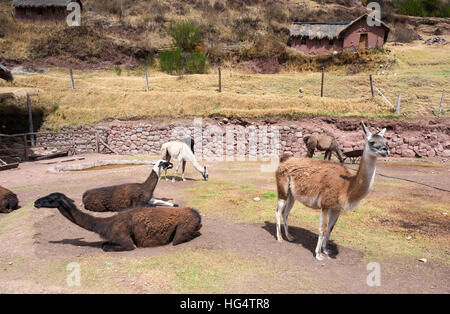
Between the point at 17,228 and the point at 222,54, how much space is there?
1513 inches

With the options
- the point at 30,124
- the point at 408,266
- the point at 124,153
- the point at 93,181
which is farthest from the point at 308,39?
the point at 408,266

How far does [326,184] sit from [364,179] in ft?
2.43

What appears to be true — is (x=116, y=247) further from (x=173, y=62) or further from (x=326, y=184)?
(x=173, y=62)

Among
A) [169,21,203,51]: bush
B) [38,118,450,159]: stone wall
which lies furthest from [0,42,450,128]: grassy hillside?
[169,21,203,51]: bush

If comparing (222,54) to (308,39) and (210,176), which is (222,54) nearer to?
(308,39)

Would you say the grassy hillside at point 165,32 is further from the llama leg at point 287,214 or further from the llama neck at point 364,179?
the llama neck at point 364,179

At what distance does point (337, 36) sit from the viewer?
3994cm

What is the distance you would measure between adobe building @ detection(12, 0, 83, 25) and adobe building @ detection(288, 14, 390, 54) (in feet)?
102

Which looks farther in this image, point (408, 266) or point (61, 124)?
point (61, 124)

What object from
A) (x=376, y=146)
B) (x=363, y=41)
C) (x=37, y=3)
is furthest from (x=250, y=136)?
(x=37, y=3)

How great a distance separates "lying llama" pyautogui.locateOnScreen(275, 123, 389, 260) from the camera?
527 centimetres

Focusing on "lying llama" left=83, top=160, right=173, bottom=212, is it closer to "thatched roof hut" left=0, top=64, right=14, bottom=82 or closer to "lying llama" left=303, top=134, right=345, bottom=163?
"lying llama" left=303, top=134, right=345, bottom=163

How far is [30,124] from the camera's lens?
22.0m

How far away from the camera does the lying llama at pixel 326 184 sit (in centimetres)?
527
